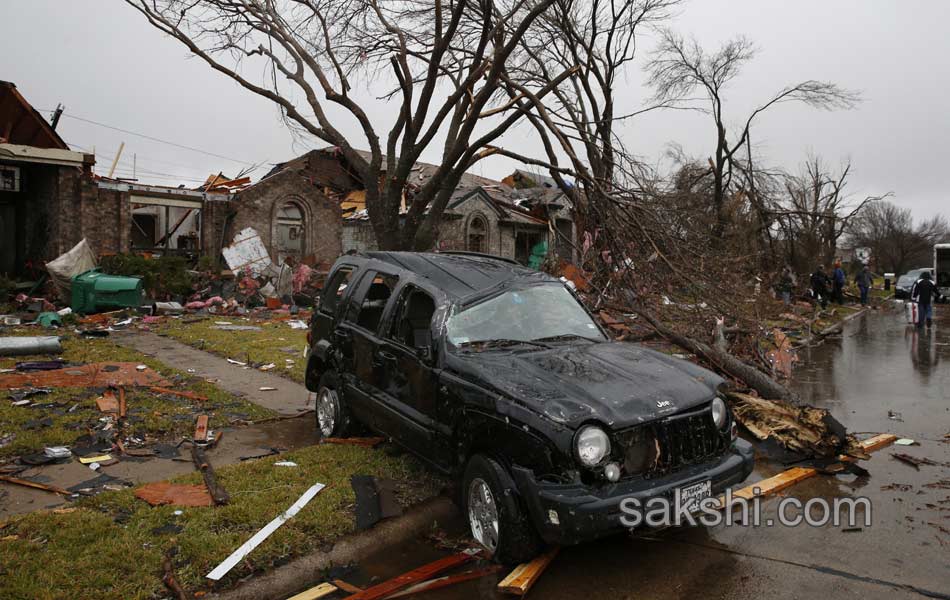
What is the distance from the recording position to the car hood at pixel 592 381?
374 centimetres

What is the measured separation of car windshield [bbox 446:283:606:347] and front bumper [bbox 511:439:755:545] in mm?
1274

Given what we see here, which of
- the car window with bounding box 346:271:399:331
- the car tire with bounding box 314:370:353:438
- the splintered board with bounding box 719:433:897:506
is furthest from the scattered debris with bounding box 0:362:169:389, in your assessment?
the splintered board with bounding box 719:433:897:506

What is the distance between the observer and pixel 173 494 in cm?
486

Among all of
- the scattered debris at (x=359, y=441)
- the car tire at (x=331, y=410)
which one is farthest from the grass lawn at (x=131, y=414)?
the scattered debris at (x=359, y=441)

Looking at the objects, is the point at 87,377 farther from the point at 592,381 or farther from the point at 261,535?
the point at 592,381

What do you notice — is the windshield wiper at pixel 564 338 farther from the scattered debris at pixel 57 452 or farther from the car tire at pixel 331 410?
the scattered debris at pixel 57 452

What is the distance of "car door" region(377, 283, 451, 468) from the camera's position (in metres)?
4.65

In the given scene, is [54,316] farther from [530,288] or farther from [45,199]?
[530,288]

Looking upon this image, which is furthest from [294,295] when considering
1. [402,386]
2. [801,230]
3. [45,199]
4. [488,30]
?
[801,230]

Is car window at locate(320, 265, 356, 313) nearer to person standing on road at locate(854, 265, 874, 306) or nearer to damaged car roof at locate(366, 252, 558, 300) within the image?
damaged car roof at locate(366, 252, 558, 300)

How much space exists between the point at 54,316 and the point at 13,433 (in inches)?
384

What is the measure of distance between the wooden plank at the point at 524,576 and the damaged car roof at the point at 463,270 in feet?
6.69

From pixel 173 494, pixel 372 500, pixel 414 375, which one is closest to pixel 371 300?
pixel 414 375

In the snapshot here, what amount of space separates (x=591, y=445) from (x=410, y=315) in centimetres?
223
